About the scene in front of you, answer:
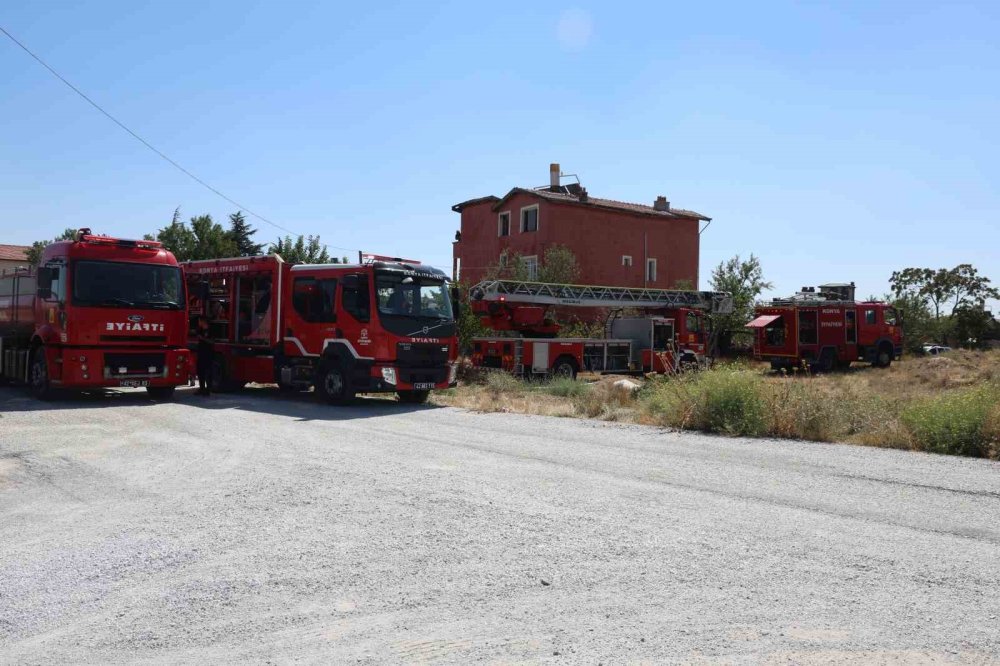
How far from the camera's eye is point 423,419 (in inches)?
587

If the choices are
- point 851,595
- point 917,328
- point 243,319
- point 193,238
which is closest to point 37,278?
point 243,319

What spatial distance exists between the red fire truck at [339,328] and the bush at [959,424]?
29.9ft

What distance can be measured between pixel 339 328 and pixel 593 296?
39.1ft

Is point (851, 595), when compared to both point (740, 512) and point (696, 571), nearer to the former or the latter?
point (696, 571)

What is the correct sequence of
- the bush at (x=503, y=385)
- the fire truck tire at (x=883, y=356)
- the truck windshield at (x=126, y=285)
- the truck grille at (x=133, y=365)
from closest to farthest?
the truck windshield at (x=126, y=285) < the truck grille at (x=133, y=365) < the bush at (x=503, y=385) < the fire truck tire at (x=883, y=356)

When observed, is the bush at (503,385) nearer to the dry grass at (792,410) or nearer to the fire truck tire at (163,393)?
the dry grass at (792,410)

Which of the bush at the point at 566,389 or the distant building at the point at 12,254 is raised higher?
the distant building at the point at 12,254

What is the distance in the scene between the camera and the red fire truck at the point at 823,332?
1361 inches

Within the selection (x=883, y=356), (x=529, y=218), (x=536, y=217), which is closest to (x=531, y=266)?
(x=536, y=217)

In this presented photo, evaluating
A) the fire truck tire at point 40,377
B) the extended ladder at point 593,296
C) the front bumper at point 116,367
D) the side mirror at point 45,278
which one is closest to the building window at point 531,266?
the extended ladder at point 593,296

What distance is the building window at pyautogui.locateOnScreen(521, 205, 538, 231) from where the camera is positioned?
4209 centimetres

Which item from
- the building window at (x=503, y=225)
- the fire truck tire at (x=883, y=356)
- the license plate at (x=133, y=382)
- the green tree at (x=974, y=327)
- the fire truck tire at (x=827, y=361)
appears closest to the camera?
the license plate at (x=133, y=382)

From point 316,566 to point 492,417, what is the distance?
9.83 metres

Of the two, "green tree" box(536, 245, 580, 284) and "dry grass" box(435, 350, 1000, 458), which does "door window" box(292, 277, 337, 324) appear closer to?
"dry grass" box(435, 350, 1000, 458)
